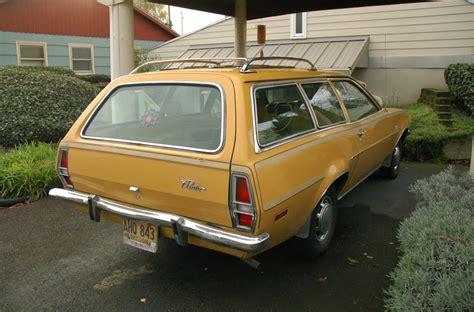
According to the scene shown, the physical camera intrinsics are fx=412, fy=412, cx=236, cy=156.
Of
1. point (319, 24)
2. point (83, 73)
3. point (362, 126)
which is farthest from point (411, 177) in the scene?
point (83, 73)

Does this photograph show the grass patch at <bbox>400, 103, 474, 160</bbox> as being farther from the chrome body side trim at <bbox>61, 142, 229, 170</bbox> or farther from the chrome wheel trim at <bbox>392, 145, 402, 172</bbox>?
the chrome body side trim at <bbox>61, 142, 229, 170</bbox>

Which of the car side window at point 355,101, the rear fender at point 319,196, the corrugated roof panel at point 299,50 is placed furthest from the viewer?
the corrugated roof panel at point 299,50

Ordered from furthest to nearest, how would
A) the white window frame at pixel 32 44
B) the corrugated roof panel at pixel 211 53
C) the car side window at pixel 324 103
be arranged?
the white window frame at pixel 32 44, the corrugated roof panel at pixel 211 53, the car side window at pixel 324 103

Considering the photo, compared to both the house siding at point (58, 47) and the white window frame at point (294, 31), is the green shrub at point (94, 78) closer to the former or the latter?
the house siding at point (58, 47)

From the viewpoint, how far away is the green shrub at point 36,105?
21.7 feet

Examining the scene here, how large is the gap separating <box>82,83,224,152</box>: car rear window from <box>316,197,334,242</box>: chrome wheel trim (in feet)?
3.97

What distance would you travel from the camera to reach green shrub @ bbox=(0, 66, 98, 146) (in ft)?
21.7

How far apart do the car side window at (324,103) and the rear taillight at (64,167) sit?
7.03 ft

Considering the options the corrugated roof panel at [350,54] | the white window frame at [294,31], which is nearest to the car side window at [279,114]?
the corrugated roof panel at [350,54]

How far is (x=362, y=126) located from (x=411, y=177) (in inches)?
92.2

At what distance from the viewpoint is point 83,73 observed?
1642cm

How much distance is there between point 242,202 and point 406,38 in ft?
29.9

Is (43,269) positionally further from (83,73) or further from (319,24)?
(83,73)

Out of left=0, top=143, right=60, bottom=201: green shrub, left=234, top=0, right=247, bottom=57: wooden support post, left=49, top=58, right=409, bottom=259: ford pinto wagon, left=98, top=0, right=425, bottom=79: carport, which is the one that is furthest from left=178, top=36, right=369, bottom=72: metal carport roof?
left=49, top=58, right=409, bottom=259: ford pinto wagon
